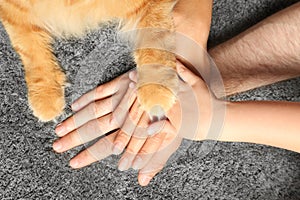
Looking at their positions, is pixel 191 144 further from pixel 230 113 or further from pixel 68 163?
pixel 68 163

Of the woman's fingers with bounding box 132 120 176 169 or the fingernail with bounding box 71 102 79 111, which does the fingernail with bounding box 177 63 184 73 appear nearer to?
the woman's fingers with bounding box 132 120 176 169

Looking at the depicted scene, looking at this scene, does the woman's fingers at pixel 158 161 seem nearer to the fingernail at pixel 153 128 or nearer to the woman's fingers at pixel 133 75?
the fingernail at pixel 153 128

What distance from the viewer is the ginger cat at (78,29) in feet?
3.63

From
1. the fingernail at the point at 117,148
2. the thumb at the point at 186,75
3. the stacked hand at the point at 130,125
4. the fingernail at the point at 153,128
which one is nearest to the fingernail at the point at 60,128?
the stacked hand at the point at 130,125

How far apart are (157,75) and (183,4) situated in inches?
8.9

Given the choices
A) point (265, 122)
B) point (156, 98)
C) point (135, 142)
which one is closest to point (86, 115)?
point (135, 142)

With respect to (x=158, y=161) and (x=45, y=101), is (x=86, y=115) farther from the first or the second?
(x=158, y=161)

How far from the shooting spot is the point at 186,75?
1.12 meters

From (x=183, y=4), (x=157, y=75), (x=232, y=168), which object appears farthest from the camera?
(x=232, y=168)

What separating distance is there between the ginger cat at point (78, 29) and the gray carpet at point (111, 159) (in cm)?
8

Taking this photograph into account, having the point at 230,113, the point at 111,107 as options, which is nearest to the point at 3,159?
the point at 111,107

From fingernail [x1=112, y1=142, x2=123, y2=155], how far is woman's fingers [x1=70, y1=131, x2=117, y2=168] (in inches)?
0.5

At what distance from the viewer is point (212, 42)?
1.37 metres

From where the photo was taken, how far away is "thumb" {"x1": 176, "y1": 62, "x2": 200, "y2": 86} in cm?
112
